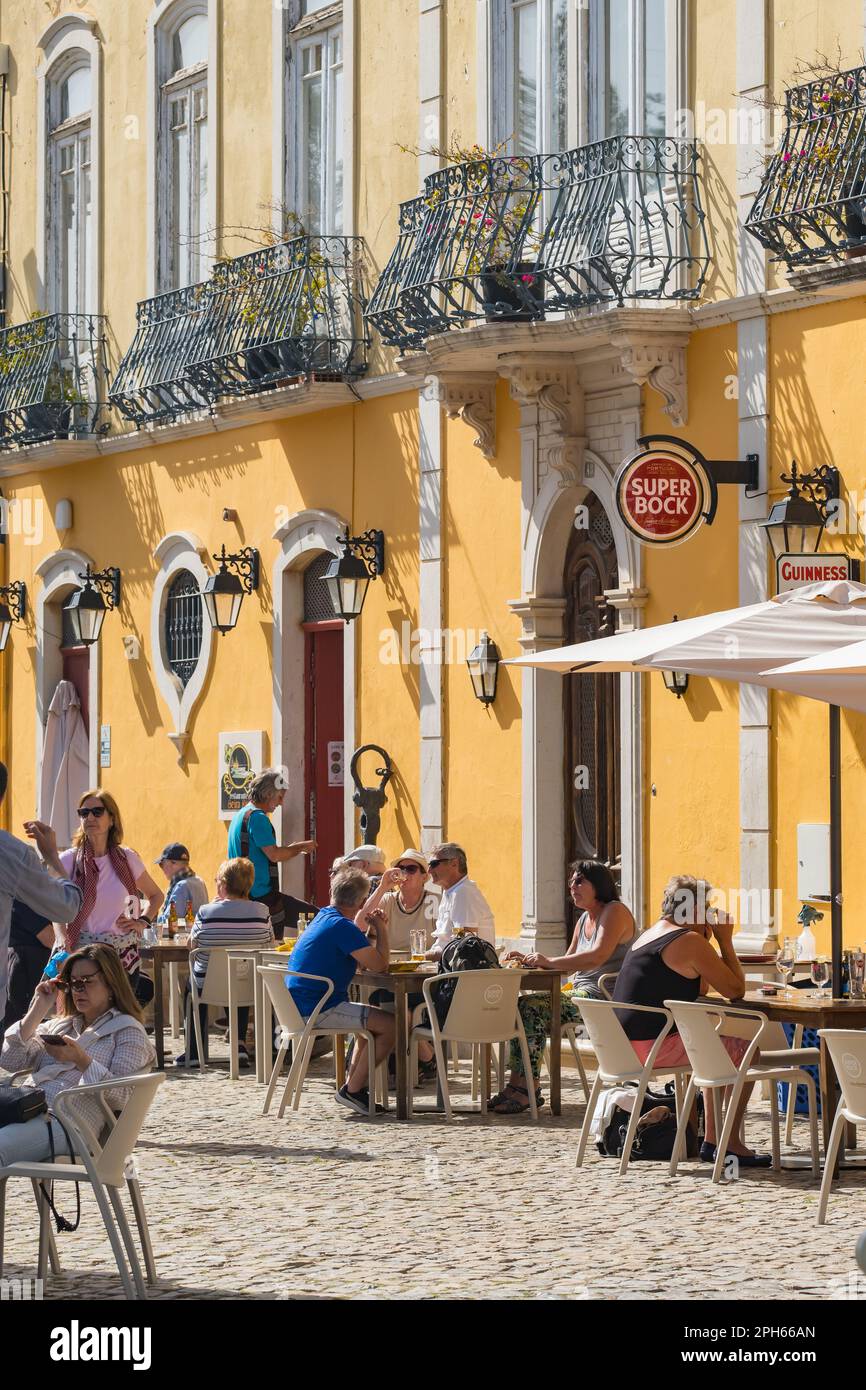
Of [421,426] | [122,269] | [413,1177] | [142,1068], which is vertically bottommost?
[413,1177]

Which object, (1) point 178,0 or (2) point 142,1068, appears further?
(1) point 178,0

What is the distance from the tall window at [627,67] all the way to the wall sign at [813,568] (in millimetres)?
3267

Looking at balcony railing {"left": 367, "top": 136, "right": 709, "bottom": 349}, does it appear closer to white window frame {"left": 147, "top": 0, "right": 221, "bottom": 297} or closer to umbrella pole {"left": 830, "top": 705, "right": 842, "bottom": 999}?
umbrella pole {"left": 830, "top": 705, "right": 842, "bottom": 999}

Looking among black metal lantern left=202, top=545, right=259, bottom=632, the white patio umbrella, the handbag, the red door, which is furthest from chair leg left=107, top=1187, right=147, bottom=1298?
black metal lantern left=202, top=545, right=259, bottom=632

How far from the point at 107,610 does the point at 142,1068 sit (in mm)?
13180

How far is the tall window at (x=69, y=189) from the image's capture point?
2194cm

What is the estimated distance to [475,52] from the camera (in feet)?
53.6

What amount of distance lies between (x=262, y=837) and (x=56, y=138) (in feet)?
30.2

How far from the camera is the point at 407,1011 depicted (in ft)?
39.5

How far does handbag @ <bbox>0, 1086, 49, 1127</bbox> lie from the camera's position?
25.0 ft

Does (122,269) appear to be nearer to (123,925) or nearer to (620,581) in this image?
(620,581)

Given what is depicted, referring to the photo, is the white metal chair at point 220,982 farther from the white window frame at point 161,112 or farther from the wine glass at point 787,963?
the white window frame at point 161,112
